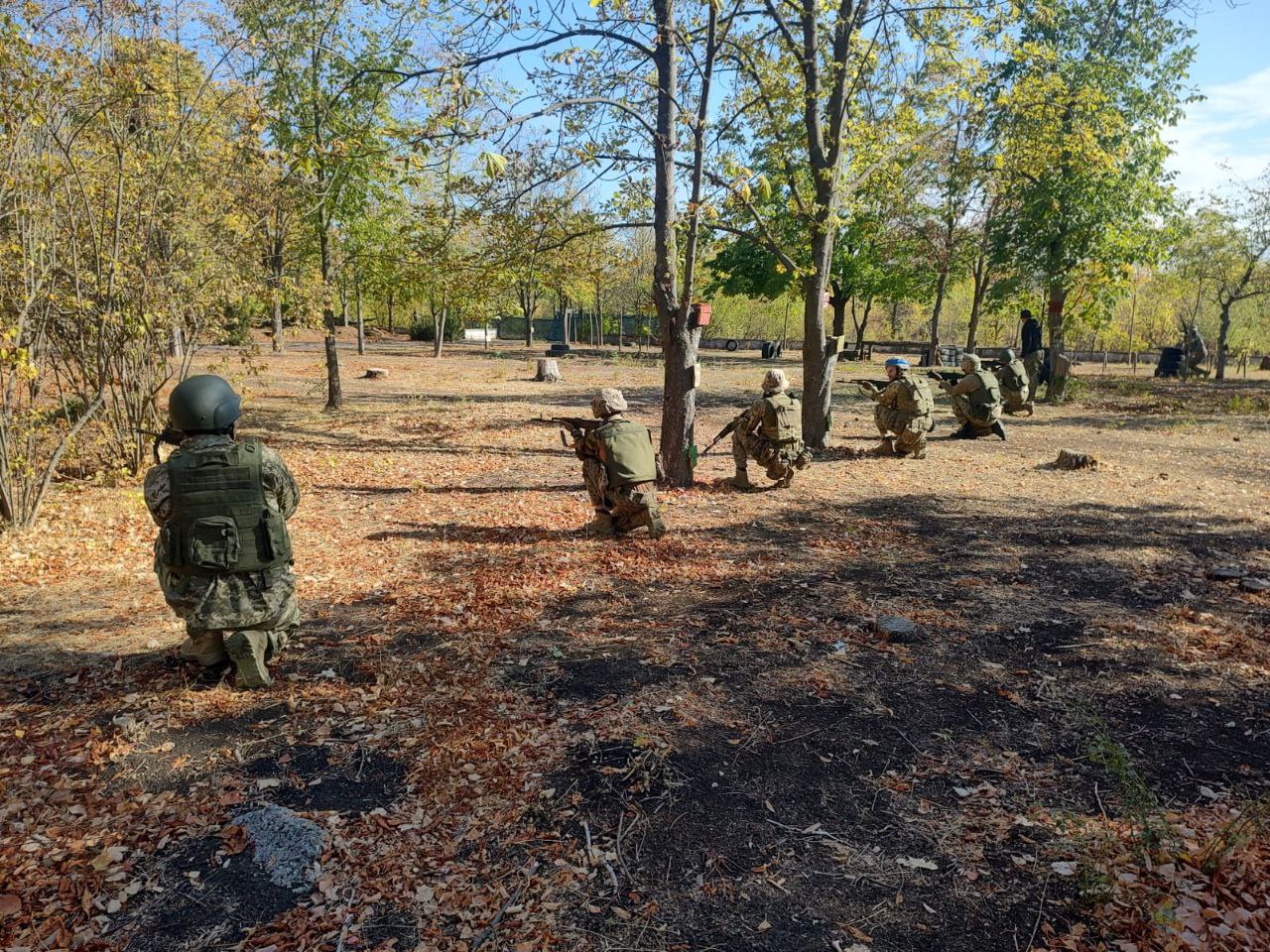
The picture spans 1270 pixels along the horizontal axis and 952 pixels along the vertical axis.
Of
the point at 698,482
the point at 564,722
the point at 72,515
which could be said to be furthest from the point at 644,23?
the point at 72,515

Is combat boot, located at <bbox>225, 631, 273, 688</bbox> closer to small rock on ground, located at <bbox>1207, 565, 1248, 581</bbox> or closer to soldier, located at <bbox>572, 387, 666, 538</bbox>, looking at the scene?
soldier, located at <bbox>572, 387, 666, 538</bbox>

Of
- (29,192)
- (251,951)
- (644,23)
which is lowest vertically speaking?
(251,951)

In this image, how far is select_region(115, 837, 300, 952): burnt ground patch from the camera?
2811 mm

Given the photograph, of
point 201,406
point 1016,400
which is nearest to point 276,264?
point 201,406

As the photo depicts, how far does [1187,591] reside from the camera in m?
6.38

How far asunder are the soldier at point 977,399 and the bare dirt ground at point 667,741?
5937 mm

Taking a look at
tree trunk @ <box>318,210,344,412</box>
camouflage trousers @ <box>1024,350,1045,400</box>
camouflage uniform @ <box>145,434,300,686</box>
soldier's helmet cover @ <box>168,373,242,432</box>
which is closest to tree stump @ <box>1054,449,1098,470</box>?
camouflage trousers @ <box>1024,350,1045,400</box>

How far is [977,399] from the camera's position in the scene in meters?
14.3

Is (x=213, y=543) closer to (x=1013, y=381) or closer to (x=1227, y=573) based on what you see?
(x=1227, y=573)

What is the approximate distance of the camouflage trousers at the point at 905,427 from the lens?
1229 cm

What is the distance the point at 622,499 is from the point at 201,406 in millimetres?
4191

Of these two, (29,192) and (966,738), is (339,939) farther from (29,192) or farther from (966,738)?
(29,192)

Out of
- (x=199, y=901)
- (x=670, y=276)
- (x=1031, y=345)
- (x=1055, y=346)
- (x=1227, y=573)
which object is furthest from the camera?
(x=1055, y=346)

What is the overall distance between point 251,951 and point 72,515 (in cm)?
738
